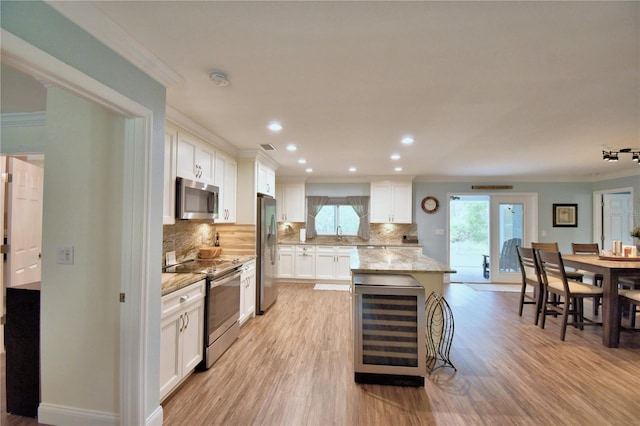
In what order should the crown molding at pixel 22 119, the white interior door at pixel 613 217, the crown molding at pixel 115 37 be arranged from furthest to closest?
the white interior door at pixel 613 217, the crown molding at pixel 22 119, the crown molding at pixel 115 37

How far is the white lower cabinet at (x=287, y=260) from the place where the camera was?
5965mm

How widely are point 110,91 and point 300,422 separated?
231 cm

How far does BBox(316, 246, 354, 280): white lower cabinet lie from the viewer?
19.0 ft

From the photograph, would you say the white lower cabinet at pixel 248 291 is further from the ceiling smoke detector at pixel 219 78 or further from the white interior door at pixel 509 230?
the white interior door at pixel 509 230

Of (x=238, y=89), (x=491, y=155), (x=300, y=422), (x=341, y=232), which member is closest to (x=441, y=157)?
(x=491, y=155)

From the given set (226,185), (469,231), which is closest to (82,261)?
(226,185)

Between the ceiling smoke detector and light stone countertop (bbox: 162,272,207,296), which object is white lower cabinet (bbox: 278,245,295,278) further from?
the ceiling smoke detector

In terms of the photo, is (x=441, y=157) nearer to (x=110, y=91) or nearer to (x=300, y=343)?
(x=300, y=343)

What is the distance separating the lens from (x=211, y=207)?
Answer: 313 centimetres

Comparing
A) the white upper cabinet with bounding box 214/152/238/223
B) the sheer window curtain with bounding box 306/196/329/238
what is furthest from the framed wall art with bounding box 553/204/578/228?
the white upper cabinet with bounding box 214/152/238/223

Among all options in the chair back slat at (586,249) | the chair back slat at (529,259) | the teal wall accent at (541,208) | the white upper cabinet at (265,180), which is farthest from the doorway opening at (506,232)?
the white upper cabinet at (265,180)

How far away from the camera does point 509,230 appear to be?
245 inches

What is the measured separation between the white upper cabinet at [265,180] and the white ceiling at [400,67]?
91cm

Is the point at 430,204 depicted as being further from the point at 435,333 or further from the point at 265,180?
the point at 435,333
